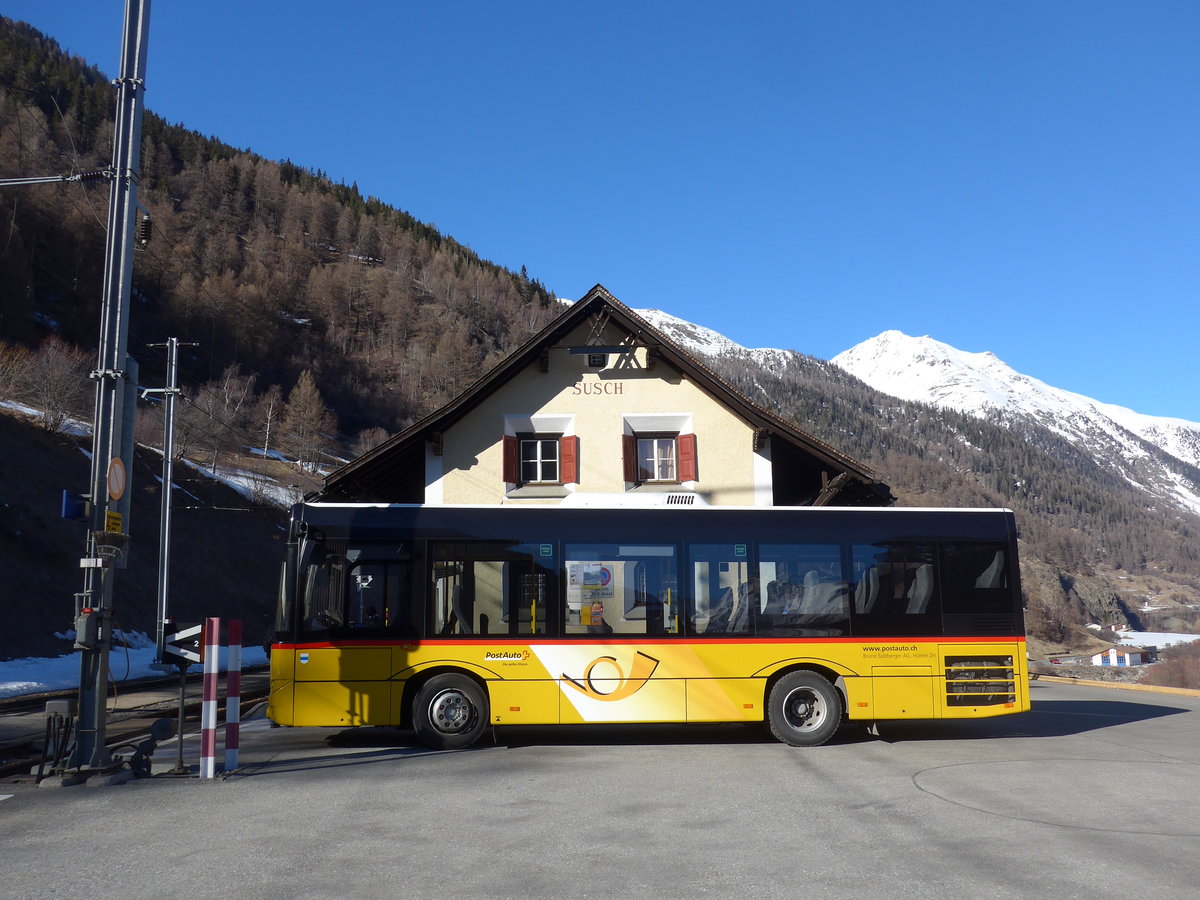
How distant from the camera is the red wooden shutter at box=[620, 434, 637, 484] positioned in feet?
78.8

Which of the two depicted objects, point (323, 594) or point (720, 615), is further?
point (720, 615)

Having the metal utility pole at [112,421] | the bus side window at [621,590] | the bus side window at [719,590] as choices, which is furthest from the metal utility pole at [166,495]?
the bus side window at [719,590]

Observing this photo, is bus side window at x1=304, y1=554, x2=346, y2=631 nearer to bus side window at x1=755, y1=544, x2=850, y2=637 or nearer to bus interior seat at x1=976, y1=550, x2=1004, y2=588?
bus side window at x1=755, y1=544, x2=850, y2=637

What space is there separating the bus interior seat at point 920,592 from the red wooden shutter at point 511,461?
12111mm

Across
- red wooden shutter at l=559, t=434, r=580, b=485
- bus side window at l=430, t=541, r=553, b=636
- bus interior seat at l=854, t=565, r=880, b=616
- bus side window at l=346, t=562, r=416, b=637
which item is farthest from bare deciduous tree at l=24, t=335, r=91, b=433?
bus interior seat at l=854, t=565, r=880, b=616

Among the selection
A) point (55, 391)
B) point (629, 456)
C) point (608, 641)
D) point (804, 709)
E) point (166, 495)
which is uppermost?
point (55, 391)

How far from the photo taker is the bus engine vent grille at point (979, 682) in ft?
42.3

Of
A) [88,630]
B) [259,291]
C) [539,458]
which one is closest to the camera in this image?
[88,630]

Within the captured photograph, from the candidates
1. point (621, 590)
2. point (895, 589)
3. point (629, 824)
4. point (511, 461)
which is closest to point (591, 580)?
point (621, 590)

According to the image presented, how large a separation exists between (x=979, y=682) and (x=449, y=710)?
6.58 meters

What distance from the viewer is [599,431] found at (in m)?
24.2

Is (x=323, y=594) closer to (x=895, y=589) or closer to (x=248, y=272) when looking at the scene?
(x=895, y=589)

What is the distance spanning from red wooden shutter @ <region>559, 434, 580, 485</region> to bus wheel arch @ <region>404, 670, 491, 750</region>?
1164 cm

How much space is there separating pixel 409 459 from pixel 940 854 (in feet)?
62.0
